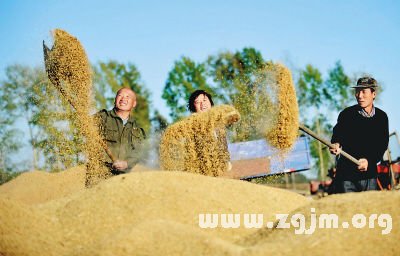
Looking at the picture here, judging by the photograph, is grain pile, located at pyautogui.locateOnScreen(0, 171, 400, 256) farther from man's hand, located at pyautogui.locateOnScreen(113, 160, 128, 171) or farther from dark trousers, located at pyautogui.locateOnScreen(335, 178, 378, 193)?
man's hand, located at pyautogui.locateOnScreen(113, 160, 128, 171)

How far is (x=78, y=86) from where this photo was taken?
15.5 ft

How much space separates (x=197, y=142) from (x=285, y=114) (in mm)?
885

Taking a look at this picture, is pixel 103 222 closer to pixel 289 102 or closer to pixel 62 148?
pixel 289 102

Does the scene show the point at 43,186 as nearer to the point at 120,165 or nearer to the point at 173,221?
the point at 120,165

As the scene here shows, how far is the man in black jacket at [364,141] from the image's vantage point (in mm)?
4391

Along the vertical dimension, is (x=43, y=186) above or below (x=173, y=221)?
below

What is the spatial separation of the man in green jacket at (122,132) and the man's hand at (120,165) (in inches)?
6.0

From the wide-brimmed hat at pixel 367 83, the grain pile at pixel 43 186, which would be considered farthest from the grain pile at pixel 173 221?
the grain pile at pixel 43 186

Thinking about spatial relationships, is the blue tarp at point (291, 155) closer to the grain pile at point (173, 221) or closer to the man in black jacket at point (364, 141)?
the man in black jacket at point (364, 141)

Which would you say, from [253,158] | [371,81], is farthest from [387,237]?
[253,158]

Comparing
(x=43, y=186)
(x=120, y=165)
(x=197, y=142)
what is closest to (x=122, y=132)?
(x=120, y=165)

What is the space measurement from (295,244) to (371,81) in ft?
8.96

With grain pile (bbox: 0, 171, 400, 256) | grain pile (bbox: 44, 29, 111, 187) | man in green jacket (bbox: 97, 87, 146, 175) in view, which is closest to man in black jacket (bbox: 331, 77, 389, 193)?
grain pile (bbox: 0, 171, 400, 256)

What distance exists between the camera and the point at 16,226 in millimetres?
2836
